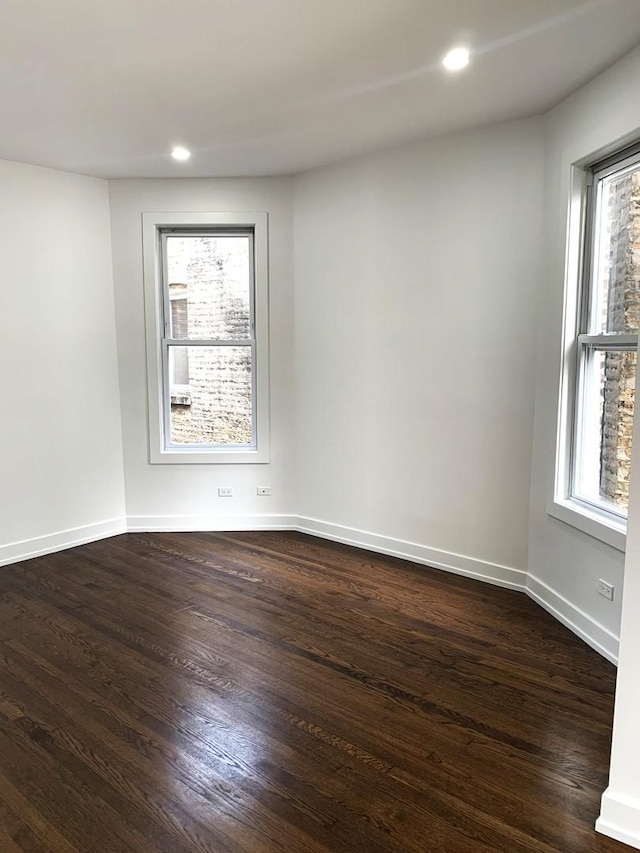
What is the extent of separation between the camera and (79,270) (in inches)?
166

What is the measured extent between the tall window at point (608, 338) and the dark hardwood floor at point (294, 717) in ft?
2.70

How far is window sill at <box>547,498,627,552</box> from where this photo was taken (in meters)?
2.61

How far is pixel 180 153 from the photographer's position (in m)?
3.73

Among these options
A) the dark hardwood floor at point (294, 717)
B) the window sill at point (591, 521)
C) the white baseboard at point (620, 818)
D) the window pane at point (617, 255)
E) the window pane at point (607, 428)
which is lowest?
the dark hardwood floor at point (294, 717)

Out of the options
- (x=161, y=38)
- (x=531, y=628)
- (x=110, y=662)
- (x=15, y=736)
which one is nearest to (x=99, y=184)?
(x=161, y=38)

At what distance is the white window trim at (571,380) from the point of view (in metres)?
2.91

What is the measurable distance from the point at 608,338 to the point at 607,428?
0.45 m

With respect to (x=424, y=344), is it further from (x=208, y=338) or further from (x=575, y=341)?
(x=208, y=338)

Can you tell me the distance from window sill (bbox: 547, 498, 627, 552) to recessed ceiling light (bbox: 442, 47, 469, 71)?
214 cm

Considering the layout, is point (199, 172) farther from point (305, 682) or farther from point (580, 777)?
point (580, 777)

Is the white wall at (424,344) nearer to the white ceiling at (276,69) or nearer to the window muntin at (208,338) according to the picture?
the white ceiling at (276,69)

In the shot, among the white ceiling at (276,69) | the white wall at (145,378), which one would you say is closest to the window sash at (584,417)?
the white ceiling at (276,69)

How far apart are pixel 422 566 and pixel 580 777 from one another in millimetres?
1950

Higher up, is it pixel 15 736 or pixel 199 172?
pixel 199 172
